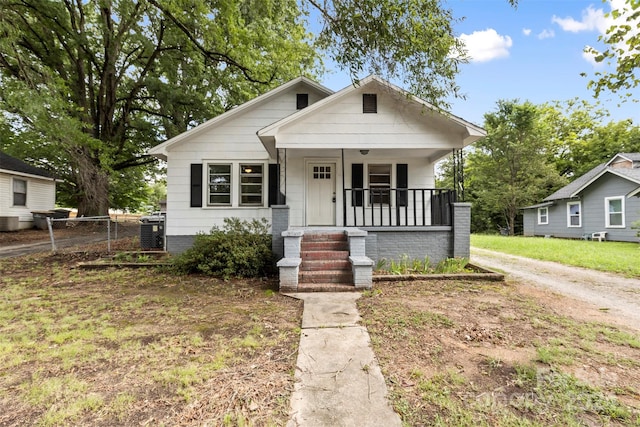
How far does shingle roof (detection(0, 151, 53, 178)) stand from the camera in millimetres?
14689

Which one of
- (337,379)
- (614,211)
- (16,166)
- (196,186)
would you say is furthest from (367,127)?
(16,166)

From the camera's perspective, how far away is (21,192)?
1537 cm

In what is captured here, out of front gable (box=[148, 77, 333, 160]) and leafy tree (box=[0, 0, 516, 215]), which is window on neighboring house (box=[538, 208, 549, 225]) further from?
front gable (box=[148, 77, 333, 160])

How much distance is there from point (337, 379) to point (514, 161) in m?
24.8

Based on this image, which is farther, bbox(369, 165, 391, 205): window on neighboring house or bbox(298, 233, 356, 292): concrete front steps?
bbox(369, 165, 391, 205): window on neighboring house

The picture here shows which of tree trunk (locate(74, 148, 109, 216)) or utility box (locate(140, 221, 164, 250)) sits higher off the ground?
tree trunk (locate(74, 148, 109, 216))

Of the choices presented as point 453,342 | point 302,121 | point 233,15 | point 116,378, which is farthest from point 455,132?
point 116,378

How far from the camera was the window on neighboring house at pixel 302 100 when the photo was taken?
895 centimetres

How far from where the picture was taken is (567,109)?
2856cm

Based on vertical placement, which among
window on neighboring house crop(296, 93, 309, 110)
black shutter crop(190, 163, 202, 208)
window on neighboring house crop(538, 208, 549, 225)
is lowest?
window on neighboring house crop(538, 208, 549, 225)

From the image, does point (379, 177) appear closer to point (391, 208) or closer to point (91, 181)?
point (391, 208)

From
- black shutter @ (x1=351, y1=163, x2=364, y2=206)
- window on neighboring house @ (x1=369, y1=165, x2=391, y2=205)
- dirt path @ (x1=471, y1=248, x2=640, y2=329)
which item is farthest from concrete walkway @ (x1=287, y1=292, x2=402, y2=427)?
window on neighboring house @ (x1=369, y1=165, x2=391, y2=205)

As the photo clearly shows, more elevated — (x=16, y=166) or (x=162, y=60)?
(x=162, y=60)

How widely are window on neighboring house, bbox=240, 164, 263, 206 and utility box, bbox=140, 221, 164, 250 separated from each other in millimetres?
2875
